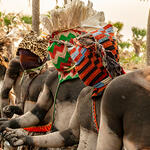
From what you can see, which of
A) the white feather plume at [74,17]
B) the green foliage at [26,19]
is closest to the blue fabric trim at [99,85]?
the white feather plume at [74,17]

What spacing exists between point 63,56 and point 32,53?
0.91 metres

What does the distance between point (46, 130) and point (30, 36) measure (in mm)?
1220

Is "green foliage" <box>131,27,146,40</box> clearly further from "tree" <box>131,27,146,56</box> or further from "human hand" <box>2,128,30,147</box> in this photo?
"human hand" <box>2,128,30,147</box>

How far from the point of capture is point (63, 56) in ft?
8.29

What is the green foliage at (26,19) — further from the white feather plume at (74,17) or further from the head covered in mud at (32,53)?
the white feather plume at (74,17)

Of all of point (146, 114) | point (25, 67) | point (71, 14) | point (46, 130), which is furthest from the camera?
point (25, 67)

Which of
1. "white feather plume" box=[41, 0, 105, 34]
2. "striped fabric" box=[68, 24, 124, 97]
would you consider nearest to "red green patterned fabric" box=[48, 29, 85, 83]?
"white feather plume" box=[41, 0, 105, 34]

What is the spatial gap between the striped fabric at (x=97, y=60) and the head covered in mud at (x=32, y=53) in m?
1.52

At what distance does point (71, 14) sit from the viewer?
7.96 feet

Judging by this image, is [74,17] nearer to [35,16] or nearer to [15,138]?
[15,138]

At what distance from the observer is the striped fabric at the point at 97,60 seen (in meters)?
1.72

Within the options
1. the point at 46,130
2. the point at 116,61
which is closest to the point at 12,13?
the point at 46,130

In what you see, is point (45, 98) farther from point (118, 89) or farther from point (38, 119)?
point (118, 89)

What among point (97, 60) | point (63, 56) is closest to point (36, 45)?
point (63, 56)
